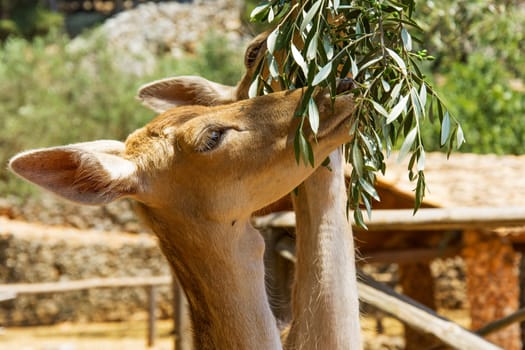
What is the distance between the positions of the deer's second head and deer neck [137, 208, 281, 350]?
6 centimetres

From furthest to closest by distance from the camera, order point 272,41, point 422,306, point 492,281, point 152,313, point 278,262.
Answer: point 152,313 < point 492,281 < point 278,262 < point 422,306 < point 272,41

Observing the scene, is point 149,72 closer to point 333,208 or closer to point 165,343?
point 165,343

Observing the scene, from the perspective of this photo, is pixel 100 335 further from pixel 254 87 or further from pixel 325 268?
pixel 254 87

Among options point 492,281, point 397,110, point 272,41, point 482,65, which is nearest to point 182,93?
point 272,41

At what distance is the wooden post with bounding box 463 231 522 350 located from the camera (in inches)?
231

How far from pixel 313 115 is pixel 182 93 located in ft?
5.27

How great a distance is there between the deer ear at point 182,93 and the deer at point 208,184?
90 cm

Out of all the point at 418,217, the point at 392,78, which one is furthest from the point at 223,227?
the point at 418,217

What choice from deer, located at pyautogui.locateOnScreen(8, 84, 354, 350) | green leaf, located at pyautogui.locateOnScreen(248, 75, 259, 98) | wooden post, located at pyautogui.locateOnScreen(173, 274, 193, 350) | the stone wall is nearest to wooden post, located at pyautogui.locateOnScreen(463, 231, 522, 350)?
wooden post, located at pyautogui.locateOnScreen(173, 274, 193, 350)

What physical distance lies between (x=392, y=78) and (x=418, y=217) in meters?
1.87

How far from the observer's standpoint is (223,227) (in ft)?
9.15

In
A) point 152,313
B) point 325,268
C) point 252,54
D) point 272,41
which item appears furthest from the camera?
point 152,313

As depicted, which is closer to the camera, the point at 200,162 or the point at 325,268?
the point at 200,162

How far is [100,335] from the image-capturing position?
13.7 meters
